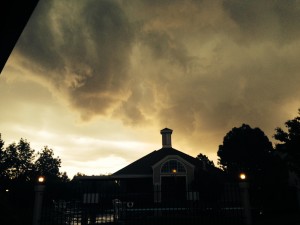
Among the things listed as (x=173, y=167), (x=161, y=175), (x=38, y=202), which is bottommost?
(x=38, y=202)

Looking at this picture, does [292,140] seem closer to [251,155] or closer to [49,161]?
[251,155]

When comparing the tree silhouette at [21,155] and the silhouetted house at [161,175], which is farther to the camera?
the tree silhouette at [21,155]

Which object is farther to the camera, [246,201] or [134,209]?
[134,209]

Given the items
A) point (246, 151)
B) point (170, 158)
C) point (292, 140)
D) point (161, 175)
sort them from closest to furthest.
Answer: point (292, 140), point (161, 175), point (170, 158), point (246, 151)

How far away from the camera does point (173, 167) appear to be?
29.1 meters

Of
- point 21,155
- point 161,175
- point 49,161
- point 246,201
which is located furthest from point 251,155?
point 49,161

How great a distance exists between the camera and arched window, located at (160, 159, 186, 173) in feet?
94.5

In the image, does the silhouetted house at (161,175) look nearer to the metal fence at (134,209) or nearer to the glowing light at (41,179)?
the metal fence at (134,209)

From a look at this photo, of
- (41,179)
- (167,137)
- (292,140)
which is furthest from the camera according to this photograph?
(167,137)

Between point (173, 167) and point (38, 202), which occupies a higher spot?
point (173, 167)

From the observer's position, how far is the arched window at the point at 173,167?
1134 inches

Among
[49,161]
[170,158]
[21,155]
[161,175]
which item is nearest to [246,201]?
[161,175]

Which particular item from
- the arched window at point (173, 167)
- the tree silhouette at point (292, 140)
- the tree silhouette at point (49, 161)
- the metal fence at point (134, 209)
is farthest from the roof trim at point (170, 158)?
the tree silhouette at point (49, 161)

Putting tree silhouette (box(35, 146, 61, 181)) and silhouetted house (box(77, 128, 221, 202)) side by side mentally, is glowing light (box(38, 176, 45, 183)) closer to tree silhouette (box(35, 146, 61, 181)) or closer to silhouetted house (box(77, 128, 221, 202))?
silhouetted house (box(77, 128, 221, 202))
